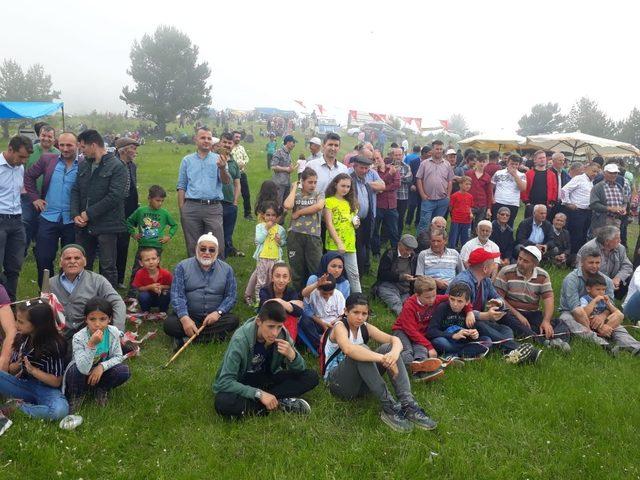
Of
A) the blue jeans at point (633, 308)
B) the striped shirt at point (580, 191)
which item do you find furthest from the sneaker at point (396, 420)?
the striped shirt at point (580, 191)

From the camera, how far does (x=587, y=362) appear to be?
564 cm

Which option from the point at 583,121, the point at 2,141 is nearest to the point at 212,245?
the point at 2,141

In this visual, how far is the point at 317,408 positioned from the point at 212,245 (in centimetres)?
239

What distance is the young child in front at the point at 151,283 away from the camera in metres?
6.52

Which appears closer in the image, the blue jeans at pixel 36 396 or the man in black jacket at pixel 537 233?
the blue jeans at pixel 36 396

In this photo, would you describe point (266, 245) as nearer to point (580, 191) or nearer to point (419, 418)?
point (419, 418)

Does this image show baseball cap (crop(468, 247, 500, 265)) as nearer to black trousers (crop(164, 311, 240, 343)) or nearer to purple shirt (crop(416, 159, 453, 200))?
black trousers (crop(164, 311, 240, 343))

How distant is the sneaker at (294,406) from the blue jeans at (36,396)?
73.5 inches

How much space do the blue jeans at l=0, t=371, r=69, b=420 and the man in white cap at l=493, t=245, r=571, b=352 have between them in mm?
5118

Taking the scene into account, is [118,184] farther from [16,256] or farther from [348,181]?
[348,181]

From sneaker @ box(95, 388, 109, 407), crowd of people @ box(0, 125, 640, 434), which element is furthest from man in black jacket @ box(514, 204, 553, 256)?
sneaker @ box(95, 388, 109, 407)

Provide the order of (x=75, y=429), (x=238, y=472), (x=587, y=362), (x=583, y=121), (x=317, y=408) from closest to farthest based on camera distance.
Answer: (x=238, y=472) → (x=75, y=429) → (x=317, y=408) → (x=587, y=362) → (x=583, y=121)

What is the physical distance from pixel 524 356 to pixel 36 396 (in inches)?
197

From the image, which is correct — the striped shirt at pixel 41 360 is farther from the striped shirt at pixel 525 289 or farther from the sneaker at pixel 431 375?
the striped shirt at pixel 525 289
